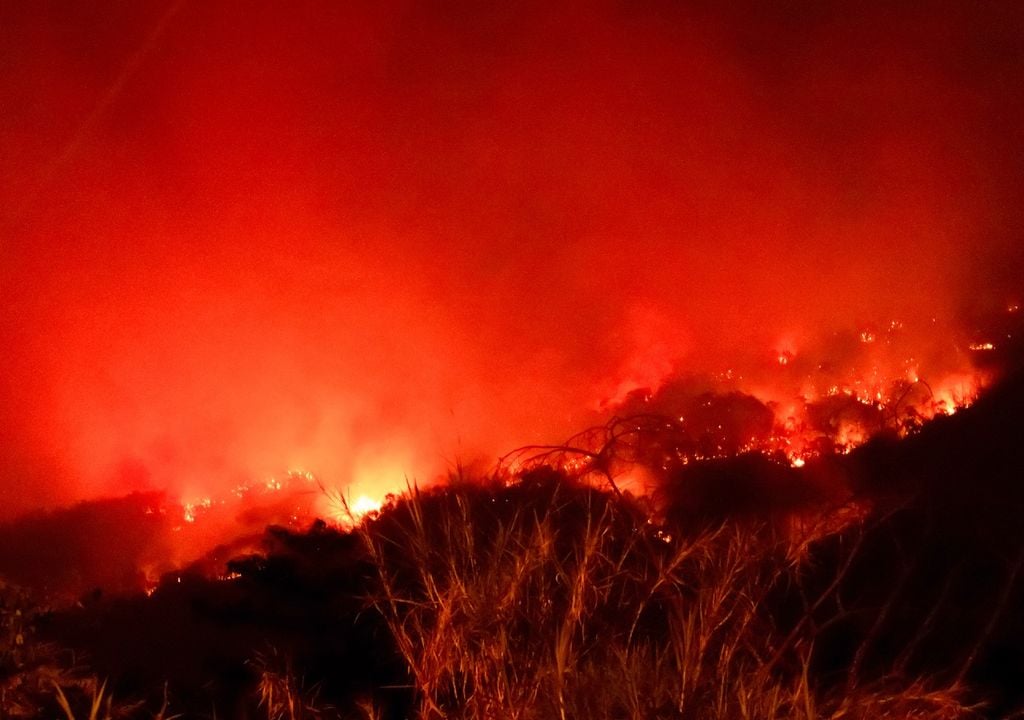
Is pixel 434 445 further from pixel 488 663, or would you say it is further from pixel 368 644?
pixel 488 663

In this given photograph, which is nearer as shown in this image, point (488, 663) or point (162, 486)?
point (488, 663)

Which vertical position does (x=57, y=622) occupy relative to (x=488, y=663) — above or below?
above

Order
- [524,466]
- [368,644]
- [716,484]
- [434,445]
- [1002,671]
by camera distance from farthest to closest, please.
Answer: [434,445], [716,484], [524,466], [368,644], [1002,671]

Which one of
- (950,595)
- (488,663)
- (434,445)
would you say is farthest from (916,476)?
(434,445)

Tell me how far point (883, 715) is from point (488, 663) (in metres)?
2.13

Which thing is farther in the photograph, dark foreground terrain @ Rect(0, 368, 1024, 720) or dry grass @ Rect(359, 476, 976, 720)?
dark foreground terrain @ Rect(0, 368, 1024, 720)

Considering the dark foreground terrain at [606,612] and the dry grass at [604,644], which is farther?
the dark foreground terrain at [606,612]

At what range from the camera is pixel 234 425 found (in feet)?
79.2

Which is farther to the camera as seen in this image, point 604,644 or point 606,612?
point 606,612

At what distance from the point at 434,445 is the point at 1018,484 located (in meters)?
15.4

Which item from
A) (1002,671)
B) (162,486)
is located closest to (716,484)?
(1002,671)

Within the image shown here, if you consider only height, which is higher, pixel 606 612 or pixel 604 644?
pixel 606 612

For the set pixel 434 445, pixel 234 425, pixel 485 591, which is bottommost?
pixel 485 591

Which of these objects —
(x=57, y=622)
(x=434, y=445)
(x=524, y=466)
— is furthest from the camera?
(x=434, y=445)
